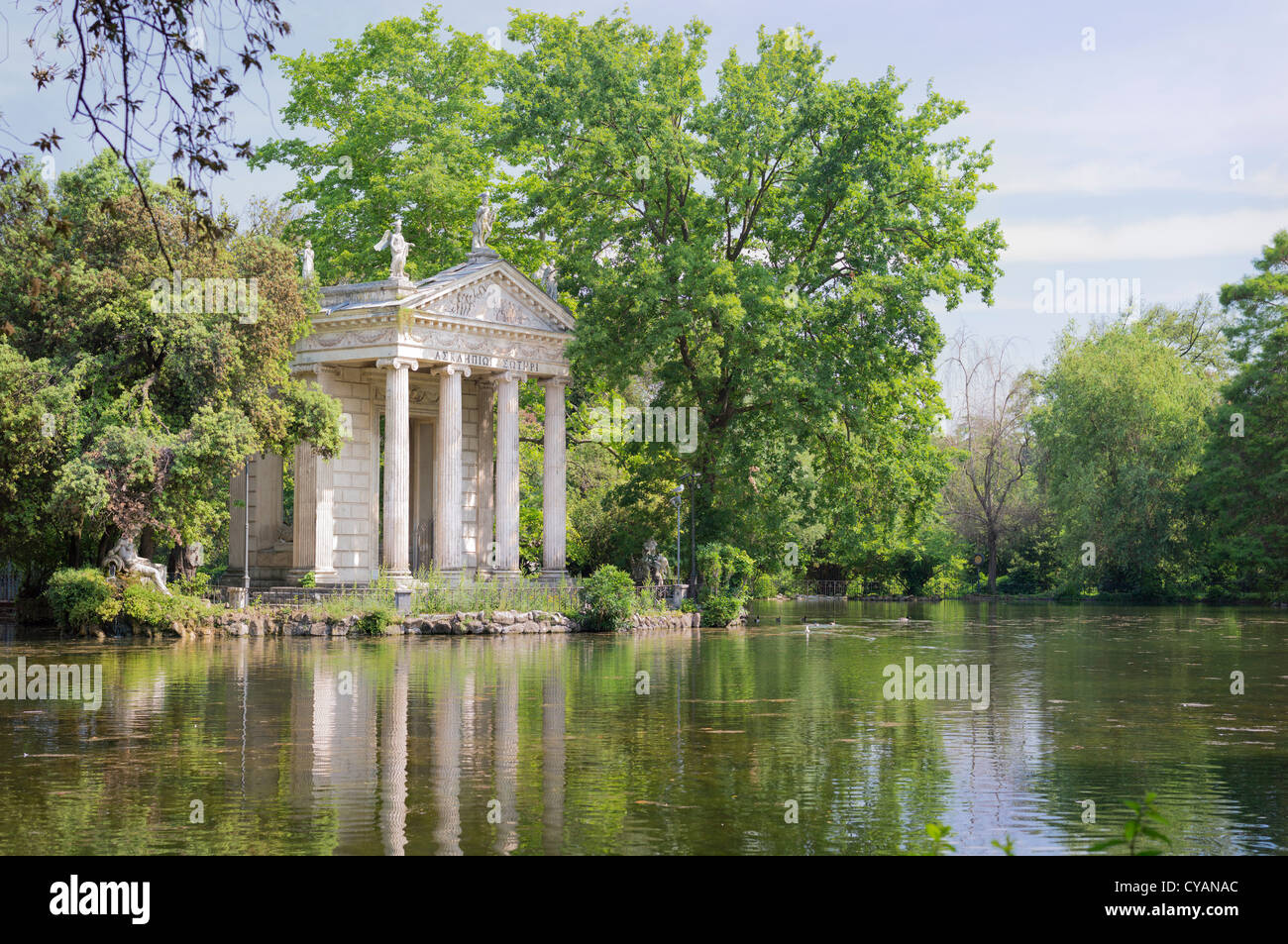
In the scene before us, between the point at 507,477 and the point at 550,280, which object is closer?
the point at 507,477

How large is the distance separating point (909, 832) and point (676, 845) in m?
1.77

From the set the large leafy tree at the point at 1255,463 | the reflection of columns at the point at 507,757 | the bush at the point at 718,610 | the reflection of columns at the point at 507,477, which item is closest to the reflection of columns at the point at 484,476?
the reflection of columns at the point at 507,477

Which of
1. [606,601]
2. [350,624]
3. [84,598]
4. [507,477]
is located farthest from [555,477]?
[84,598]

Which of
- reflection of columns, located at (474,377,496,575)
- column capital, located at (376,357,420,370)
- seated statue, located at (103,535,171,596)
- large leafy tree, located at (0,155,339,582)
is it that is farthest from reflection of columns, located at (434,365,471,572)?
seated statue, located at (103,535,171,596)

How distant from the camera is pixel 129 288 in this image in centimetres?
3388

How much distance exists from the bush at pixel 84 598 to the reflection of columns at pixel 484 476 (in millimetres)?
15393

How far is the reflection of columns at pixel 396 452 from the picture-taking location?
40.0 meters

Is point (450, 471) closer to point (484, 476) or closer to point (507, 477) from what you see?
point (507, 477)

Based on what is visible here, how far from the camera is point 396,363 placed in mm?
39969

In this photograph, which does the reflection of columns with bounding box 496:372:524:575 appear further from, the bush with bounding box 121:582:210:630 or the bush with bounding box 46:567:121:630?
the bush with bounding box 46:567:121:630

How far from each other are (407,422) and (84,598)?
11439 millimetres

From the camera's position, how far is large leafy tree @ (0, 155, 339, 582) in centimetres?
3231
